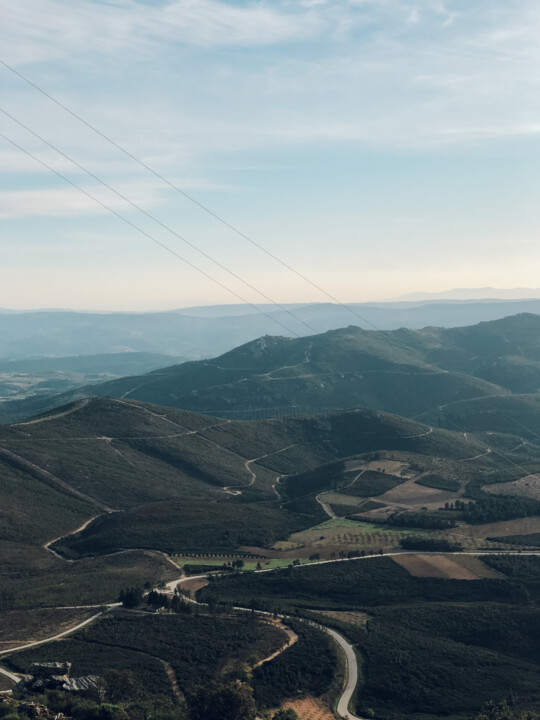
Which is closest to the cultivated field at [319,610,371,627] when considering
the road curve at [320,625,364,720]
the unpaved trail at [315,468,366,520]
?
the road curve at [320,625,364,720]

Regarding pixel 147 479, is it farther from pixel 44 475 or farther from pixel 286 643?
pixel 286 643

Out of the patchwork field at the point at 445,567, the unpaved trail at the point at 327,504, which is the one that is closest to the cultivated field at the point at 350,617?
the patchwork field at the point at 445,567

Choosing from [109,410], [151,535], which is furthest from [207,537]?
[109,410]

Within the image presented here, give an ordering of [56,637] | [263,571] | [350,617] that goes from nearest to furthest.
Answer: [56,637] < [350,617] < [263,571]

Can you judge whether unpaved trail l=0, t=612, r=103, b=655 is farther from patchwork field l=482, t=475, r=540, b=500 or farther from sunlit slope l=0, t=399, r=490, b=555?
patchwork field l=482, t=475, r=540, b=500

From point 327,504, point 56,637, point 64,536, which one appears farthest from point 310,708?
point 327,504

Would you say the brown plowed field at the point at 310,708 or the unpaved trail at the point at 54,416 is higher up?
the unpaved trail at the point at 54,416

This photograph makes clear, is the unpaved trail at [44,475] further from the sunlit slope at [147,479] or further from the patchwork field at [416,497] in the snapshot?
the patchwork field at [416,497]

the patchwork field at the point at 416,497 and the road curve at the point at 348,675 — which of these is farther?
the patchwork field at the point at 416,497
